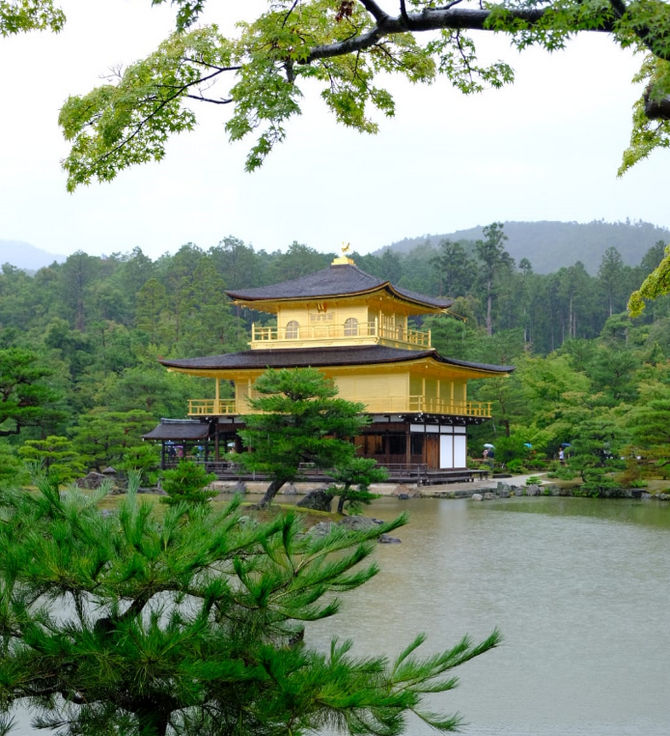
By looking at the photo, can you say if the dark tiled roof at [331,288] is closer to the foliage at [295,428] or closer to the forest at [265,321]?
the forest at [265,321]

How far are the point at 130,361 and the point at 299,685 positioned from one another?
119 ft

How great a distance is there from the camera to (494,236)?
64.3 meters

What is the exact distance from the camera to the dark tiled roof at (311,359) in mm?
26688

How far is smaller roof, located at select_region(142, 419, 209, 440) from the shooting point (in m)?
27.4

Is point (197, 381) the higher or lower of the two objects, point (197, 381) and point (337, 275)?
the lower

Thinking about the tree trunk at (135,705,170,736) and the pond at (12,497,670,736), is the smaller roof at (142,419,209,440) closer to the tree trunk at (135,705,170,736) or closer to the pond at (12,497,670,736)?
the pond at (12,497,670,736)

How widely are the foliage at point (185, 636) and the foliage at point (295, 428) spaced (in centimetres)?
1339

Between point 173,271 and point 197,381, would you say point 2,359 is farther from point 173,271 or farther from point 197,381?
point 173,271

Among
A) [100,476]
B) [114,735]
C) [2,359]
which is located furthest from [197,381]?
[114,735]

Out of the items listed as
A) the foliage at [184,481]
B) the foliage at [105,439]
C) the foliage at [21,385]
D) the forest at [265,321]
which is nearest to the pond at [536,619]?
the foliage at [184,481]

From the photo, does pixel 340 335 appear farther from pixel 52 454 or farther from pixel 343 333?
pixel 52 454

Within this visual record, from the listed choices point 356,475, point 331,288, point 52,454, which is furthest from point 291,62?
point 331,288

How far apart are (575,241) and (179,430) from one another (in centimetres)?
13124

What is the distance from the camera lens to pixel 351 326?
29.2 metres
